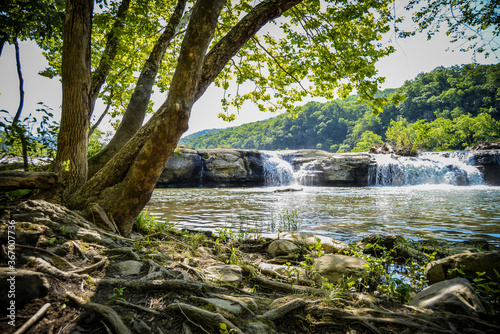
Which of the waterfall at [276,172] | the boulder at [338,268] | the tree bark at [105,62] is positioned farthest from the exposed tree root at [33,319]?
the waterfall at [276,172]

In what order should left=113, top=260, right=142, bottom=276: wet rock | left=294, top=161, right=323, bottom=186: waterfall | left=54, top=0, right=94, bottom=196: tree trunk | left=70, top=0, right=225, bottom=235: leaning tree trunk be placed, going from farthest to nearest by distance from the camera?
left=294, top=161, right=323, bottom=186: waterfall
left=54, top=0, right=94, bottom=196: tree trunk
left=70, top=0, right=225, bottom=235: leaning tree trunk
left=113, top=260, right=142, bottom=276: wet rock

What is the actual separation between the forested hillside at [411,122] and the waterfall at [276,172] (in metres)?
5.32

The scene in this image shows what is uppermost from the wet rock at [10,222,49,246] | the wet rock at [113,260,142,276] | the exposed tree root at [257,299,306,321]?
the wet rock at [10,222,49,246]

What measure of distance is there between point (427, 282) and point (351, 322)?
2.26 meters

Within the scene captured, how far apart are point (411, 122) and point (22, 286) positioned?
87314 mm

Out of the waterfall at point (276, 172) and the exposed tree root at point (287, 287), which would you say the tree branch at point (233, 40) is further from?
the waterfall at point (276, 172)

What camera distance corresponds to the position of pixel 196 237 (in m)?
4.34

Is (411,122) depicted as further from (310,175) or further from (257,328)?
(257,328)

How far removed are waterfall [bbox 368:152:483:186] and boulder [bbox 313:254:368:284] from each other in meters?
23.7

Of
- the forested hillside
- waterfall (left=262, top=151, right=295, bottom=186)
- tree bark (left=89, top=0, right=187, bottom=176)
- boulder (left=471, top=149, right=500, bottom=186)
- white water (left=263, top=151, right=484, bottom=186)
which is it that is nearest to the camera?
tree bark (left=89, top=0, right=187, bottom=176)

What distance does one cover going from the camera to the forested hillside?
157 feet

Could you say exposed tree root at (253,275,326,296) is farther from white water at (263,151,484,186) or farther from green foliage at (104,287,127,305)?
white water at (263,151,484,186)

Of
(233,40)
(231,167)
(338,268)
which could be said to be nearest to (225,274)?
(338,268)

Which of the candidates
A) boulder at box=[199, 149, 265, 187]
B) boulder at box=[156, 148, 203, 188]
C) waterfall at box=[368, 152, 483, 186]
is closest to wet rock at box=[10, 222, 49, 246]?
boulder at box=[156, 148, 203, 188]
